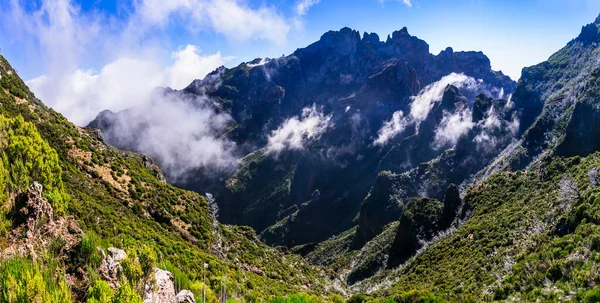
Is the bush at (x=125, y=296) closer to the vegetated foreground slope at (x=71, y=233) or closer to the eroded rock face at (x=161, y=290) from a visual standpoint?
the vegetated foreground slope at (x=71, y=233)

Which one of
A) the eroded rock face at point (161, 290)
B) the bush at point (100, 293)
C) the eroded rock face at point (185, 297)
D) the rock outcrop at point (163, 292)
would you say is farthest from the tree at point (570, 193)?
the bush at point (100, 293)

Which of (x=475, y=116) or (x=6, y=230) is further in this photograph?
(x=475, y=116)

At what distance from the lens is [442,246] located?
6650 cm

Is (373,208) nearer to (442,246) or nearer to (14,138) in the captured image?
(442,246)

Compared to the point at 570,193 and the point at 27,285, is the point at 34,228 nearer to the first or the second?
the point at 27,285

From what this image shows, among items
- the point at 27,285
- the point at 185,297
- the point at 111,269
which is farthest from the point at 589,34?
the point at 27,285

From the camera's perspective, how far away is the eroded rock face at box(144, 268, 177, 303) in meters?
12.7

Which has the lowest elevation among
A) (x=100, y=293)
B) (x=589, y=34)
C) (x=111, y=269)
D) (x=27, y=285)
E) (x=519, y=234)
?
(x=519, y=234)

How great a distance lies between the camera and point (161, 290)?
1358 centimetres

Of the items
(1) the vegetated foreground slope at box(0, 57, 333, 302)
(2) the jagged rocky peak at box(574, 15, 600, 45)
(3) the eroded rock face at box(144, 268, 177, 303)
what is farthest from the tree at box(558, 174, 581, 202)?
(2) the jagged rocky peak at box(574, 15, 600, 45)

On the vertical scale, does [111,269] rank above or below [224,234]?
below

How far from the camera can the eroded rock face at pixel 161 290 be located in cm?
1273

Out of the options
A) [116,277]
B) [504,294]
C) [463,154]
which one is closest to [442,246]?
[504,294]

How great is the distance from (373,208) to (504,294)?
5459 inches
